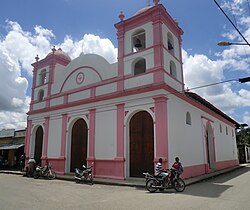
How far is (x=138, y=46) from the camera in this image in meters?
14.9

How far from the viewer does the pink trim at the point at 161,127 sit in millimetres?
11766

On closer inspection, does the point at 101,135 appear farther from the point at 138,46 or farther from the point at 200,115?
the point at 200,115

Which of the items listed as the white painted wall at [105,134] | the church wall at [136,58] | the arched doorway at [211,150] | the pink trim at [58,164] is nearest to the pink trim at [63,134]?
the pink trim at [58,164]

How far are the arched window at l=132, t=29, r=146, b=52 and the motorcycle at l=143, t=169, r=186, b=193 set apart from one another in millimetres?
7961

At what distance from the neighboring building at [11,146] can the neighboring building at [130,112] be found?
6.50m

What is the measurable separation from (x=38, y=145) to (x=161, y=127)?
39.1 ft

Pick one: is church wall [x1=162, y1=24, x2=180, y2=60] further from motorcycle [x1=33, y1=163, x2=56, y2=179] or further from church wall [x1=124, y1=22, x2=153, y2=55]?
motorcycle [x1=33, y1=163, x2=56, y2=179]

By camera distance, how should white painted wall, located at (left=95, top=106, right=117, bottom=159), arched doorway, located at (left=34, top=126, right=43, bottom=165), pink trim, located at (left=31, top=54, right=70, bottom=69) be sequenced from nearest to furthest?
white painted wall, located at (left=95, top=106, right=117, bottom=159) < arched doorway, located at (left=34, top=126, right=43, bottom=165) < pink trim, located at (left=31, top=54, right=70, bottom=69)

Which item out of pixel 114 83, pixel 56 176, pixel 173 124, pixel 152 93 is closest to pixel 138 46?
pixel 114 83

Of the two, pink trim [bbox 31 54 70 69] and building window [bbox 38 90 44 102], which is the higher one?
pink trim [bbox 31 54 70 69]

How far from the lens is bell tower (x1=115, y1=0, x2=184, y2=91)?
1330cm

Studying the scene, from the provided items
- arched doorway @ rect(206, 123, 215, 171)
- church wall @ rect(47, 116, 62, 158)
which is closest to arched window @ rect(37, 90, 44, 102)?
church wall @ rect(47, 116, 62, 158)

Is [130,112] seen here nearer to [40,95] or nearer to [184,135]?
[184,135]

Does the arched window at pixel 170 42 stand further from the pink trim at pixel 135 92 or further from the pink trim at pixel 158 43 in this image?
the pink trim at pixel 135 92
